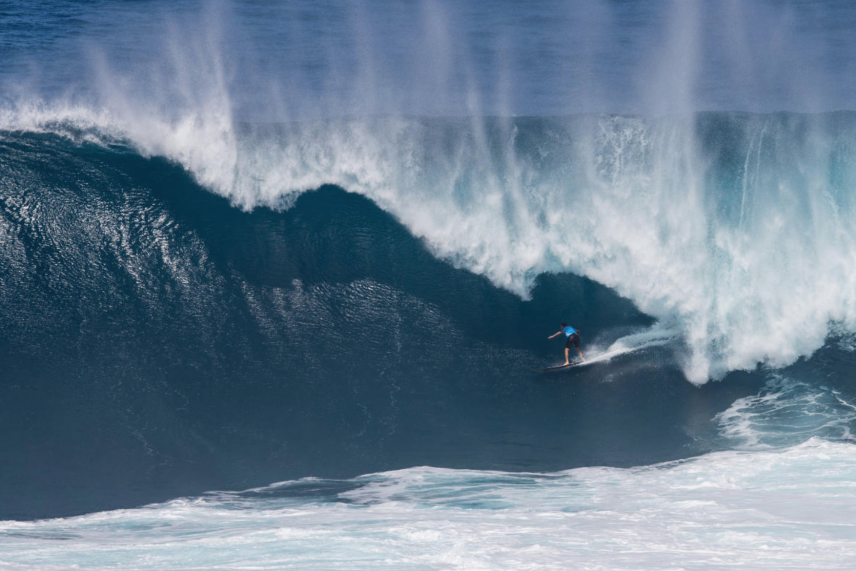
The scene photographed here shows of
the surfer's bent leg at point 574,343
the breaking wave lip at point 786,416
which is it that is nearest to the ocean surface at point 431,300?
the breaking wave lip at point 786,416

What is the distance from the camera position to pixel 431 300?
646 inches

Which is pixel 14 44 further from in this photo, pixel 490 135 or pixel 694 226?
pixel 694 226

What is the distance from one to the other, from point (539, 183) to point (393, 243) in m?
3.38

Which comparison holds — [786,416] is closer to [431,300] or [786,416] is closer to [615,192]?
[615,192]

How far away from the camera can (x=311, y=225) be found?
1762 cm

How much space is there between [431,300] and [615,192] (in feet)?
15.0

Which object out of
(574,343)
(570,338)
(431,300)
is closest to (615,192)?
(574,343)

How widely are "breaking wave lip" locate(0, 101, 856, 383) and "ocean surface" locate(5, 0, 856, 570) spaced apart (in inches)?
2.4

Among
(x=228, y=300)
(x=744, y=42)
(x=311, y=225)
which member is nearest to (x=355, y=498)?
(x=228, y=300)

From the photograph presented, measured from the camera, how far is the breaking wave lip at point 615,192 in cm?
1630

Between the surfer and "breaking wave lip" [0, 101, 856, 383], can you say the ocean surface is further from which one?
the surfer

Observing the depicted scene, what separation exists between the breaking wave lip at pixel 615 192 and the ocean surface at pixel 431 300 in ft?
0.20

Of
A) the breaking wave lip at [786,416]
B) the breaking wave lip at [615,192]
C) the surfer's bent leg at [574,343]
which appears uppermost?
the breaking wave lip at [615,192]

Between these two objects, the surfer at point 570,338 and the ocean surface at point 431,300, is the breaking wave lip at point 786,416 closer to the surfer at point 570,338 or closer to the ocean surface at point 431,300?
the ocean surface at point 431,300
